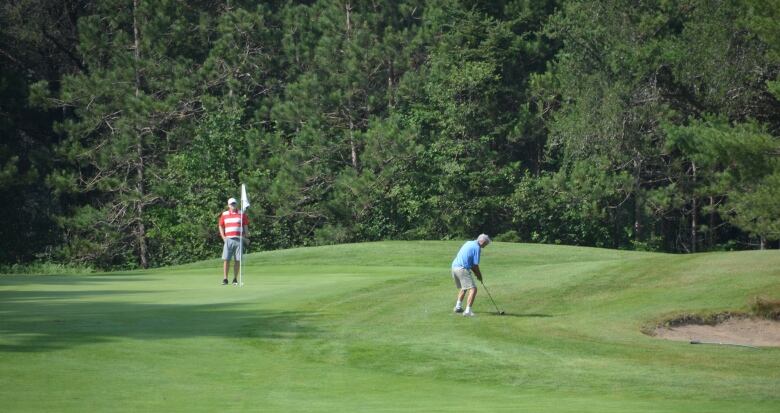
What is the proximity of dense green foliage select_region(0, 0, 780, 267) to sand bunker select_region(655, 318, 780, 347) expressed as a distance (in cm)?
3152

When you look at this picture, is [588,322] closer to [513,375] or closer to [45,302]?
[513,375]

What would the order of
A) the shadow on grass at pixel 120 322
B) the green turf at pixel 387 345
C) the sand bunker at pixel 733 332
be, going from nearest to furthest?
the green turf at pixel 387 345
the shadow on grass at pixel 120 322
the sand bunker at pixel 733 332

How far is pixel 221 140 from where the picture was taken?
56.7 meters

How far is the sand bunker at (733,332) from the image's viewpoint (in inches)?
820

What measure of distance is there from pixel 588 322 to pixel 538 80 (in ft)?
121

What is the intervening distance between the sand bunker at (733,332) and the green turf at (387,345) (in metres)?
0.50

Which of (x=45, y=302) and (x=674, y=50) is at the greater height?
(x=674, y=50)

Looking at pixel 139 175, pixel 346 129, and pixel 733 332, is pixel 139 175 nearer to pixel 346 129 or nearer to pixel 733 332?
pixel 346 129

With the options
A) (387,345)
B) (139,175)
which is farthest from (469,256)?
(139,175)

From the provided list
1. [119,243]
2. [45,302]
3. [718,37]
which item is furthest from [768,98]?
[45,302]

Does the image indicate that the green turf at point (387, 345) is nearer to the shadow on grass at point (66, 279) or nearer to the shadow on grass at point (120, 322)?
the shadow on grass at point (120, 322)

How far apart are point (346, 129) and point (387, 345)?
40741 mm

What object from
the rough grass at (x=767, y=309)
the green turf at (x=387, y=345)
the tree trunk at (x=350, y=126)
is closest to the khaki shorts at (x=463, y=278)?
the green turf at (x=387, y=345)

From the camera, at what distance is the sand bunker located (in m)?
20.8
